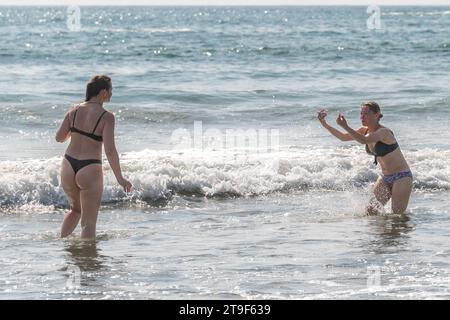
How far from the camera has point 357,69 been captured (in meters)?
30.4

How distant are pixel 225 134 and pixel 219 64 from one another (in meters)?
15.2

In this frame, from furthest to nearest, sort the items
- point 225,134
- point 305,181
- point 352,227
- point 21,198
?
point 225,134 < point 305,181 < point 21,198 < point 352,227

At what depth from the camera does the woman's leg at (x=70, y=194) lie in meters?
8.23

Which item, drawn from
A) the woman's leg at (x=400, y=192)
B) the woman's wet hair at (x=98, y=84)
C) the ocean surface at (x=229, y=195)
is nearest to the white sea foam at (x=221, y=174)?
the ocean surface at (x=229, y=195)

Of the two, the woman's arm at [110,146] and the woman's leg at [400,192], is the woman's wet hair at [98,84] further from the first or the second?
the woman's leg at [400,192]

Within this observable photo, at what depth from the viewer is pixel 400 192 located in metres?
10.2

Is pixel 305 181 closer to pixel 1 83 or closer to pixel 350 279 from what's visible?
pixel 350 279

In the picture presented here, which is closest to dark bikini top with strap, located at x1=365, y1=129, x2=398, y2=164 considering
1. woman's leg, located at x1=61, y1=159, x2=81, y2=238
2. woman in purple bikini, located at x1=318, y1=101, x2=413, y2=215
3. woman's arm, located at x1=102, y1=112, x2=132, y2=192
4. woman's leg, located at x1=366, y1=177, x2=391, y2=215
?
woman in purple bikini, located at x1=318, y1=101, x2=413, y2=215

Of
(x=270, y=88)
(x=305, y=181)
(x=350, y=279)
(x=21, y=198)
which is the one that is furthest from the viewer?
(x=270, y=88)

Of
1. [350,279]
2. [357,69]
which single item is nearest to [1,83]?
[357,69]

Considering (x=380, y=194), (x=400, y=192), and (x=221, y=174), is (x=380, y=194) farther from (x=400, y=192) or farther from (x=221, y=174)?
(x=221, y=174)

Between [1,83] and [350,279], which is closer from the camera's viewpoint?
[350,279]

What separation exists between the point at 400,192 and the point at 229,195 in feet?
9.32

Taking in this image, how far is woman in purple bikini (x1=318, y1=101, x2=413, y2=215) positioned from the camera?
988 centimetres
